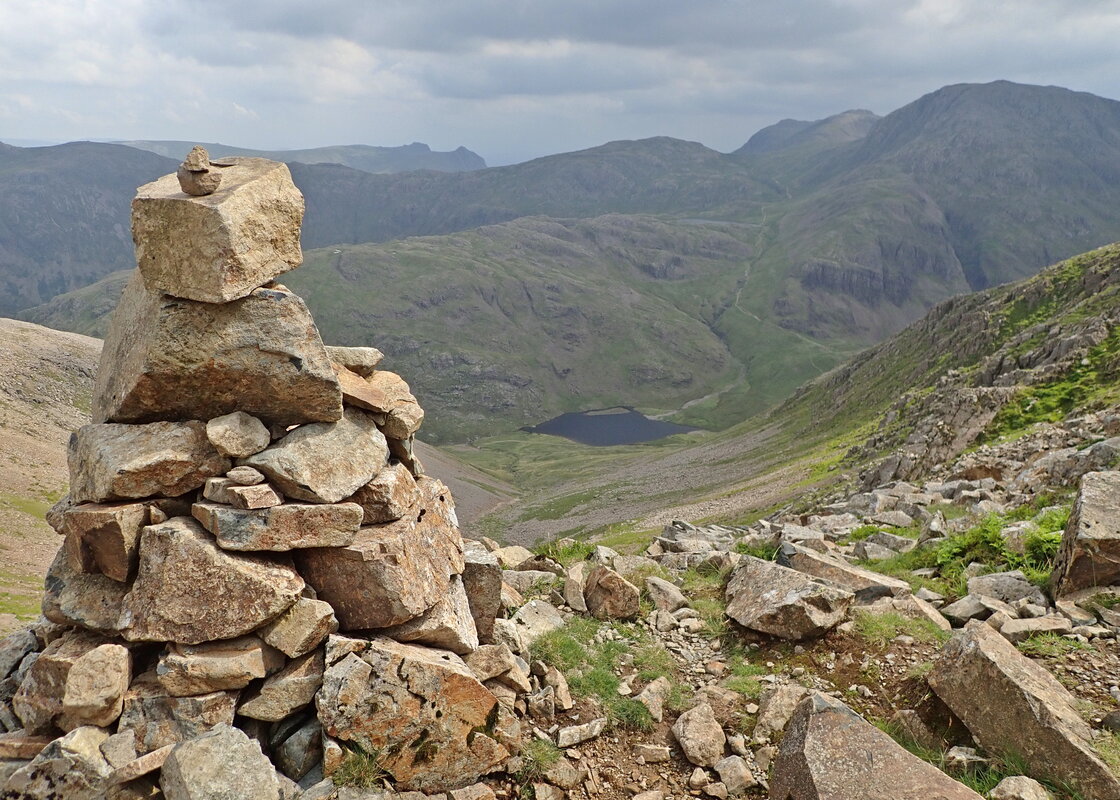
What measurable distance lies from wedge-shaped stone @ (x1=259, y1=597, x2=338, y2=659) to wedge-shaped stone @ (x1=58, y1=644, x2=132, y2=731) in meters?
2.38

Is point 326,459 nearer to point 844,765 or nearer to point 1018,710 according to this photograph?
point 844,765

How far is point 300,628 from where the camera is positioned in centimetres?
1263

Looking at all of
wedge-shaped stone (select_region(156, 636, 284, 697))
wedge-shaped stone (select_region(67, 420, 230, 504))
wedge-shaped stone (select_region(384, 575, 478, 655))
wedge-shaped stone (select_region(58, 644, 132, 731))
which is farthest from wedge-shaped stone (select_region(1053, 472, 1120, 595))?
wedge-shaped stone (select_region(58, 644, 132, 731))

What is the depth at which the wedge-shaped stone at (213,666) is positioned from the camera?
11789mm

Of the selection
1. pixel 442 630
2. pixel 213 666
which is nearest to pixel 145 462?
pixel 213 666

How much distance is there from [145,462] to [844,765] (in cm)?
1364

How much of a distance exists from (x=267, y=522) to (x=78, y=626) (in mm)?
4343

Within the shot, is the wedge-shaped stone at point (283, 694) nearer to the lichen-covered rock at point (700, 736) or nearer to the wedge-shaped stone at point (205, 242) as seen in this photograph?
the lichen-covered rock at point (700, 736)

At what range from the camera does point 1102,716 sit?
39.3 feet

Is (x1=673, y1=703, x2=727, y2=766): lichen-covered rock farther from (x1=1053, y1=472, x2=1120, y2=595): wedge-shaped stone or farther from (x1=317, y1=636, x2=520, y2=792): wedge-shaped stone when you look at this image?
(x1=1053, y1=472, x2=1120, y2=595): wedge-shaped stone

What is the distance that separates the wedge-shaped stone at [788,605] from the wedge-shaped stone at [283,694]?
10729 millimetres

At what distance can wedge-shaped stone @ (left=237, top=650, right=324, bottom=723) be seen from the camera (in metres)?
12.1

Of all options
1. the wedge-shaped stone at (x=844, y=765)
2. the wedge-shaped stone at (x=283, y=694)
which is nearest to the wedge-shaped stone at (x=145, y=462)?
the wedge-shaped stone at (x=283, y=694)

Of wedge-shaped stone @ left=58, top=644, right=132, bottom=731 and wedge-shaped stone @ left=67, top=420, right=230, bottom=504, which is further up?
wedge-shaped stone @ left=67, top=420, right=230, bottom=504
